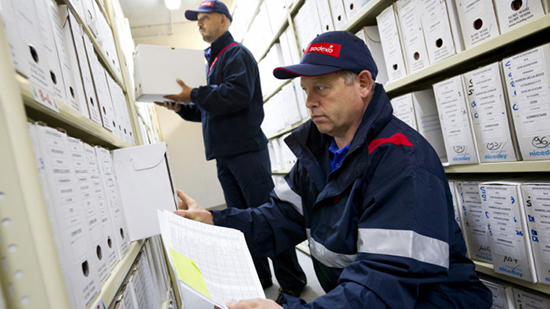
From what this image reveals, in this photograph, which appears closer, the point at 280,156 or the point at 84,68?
the point at 84,68

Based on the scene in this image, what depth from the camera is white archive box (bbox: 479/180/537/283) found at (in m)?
0.94

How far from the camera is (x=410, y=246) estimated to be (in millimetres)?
698

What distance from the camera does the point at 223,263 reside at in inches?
28.8

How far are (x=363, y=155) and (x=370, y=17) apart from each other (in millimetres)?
946

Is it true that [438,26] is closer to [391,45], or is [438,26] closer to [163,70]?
[391,45]

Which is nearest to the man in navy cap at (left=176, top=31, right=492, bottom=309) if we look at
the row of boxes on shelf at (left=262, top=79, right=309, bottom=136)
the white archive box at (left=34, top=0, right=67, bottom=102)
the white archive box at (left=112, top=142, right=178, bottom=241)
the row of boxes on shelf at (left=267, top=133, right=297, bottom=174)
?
the white archive box at (left=112, top=142, right=178, bottom=241)

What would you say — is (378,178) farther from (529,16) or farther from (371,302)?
(529,16)

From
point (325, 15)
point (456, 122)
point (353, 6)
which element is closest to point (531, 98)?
point (456, 122)

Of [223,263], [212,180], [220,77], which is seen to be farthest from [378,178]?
[212,180]

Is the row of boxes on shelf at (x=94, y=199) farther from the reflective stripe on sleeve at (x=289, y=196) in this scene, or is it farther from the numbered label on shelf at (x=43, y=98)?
the reflective stripe on sleeve at (x=289, y=196)

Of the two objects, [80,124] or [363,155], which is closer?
[80,124]

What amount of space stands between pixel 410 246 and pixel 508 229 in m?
0.52

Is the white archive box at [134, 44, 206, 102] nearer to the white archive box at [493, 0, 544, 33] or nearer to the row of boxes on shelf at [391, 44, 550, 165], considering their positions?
the row of boxes on shelf at [391, 44, 550, 165]

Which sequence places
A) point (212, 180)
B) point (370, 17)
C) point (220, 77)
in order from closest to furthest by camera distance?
point (370, 17), point (220, 77), point (212, 180)
